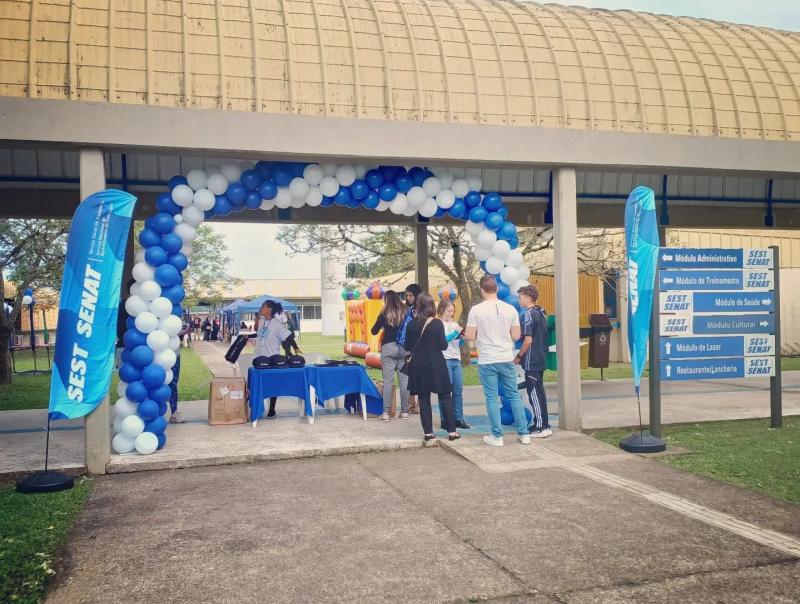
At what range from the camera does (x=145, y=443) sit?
7.59 meters

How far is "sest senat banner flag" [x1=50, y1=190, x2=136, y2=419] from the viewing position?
265 inches

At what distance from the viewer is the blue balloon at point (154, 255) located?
7785 millimetres

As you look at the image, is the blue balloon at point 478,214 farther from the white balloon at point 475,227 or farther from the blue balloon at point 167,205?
the blue balloon at point 167,205

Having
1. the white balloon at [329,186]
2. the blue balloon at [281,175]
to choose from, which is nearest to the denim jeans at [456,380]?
the white balloon at [329,186]

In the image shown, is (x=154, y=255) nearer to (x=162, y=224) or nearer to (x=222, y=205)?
(x=162, y=224)

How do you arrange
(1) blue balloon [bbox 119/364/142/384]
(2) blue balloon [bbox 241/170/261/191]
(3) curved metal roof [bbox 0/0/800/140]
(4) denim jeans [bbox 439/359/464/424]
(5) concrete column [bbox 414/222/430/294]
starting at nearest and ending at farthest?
1. (3) curved metal roof [bbox 0/0/800/140]
2. (1) blue balloon [bbox 119/364/142/384]
3. (2) blue balloon [bbox 241/170/261/191]
4. (4) denim jeans [bbox 439/359/464/424]
5. (5) concrete column [bbox 414/222/430/294]

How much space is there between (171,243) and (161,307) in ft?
2.40

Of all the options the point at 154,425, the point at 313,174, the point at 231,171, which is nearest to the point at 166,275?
the point at 231,171

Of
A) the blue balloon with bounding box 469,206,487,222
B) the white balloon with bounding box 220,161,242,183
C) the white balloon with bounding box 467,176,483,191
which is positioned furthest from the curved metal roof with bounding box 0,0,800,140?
the blue balloon with bounding box 469,206,487,222

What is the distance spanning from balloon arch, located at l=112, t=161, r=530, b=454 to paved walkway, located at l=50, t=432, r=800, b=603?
960 mm

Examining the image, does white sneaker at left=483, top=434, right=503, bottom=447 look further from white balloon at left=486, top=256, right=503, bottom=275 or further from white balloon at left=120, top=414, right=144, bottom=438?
white balloon at left=120, top=414, right=144, bottom=438

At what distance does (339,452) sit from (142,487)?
217 cm

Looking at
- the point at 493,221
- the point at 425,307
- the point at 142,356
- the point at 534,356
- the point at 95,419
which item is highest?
the point at 493,221

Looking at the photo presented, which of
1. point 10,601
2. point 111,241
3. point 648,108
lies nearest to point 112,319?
point 111,241
